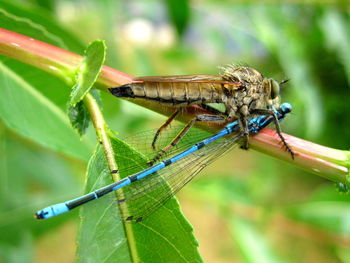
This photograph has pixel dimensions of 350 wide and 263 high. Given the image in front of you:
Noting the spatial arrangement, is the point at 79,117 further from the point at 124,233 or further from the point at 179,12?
the point at 179,12

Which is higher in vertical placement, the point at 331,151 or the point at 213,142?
the point at 213,142

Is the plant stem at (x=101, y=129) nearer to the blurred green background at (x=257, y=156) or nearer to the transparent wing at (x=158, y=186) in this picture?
the transparent wing at (x=158, y=186)

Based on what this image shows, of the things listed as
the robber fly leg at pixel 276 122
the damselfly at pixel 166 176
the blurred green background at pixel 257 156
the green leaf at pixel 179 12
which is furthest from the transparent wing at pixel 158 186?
the green leaf at pixel 179 12

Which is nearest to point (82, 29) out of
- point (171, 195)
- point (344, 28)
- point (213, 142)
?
point (344, 28)

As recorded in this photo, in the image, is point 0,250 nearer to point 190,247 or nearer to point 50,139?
point 50,139

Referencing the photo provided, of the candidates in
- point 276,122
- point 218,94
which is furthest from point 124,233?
point 218,94
